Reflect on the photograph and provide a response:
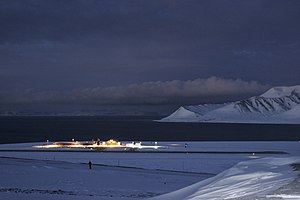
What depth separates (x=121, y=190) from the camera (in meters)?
27.2

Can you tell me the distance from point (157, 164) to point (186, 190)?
66.1 ft

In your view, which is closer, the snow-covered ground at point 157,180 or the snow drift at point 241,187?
the snow drift at point 241,187

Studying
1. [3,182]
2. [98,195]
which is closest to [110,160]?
[3,182]

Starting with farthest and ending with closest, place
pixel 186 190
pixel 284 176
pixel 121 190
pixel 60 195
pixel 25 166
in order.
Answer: pixel 25 166 < pixel 121 190 < pixel 60 195 < pixel 186 190 < pixel 284 176

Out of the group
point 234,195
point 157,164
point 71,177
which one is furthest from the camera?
point 157,164

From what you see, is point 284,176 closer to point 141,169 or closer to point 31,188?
point 31,188

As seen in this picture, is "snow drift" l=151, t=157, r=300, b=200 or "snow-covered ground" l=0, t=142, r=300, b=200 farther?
"snow-covered ground" l=0, t=142, r=300, b=200

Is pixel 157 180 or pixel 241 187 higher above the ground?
pixel 241 187

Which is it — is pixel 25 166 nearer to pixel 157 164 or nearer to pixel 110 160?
pixel 110 160

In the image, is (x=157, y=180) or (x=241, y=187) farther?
(x=157, y=180)

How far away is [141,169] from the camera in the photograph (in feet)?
130

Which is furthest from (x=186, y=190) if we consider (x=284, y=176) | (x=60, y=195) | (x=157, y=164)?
(x=157, y=164)

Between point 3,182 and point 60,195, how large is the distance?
26.7 ft

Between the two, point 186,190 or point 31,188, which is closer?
point 186,190
